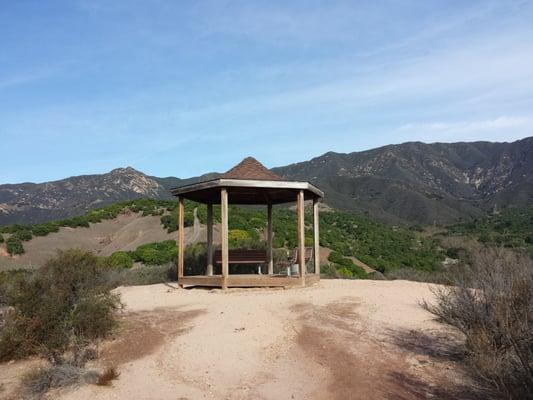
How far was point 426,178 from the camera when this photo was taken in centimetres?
10525

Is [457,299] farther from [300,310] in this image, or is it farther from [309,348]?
[300,310]

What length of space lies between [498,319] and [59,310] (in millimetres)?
5909

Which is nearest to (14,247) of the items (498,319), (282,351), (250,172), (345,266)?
(345,266)

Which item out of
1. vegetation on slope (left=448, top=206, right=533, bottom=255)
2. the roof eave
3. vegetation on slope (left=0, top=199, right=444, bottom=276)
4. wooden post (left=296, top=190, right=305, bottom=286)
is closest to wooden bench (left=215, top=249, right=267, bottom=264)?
wooden post (left=296, top=190, right=305, bottom=286)

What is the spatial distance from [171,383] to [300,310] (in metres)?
3.67

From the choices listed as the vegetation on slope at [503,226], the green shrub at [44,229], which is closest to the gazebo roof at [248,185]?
the green shrub at [44,229]

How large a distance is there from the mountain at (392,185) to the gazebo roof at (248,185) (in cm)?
4850

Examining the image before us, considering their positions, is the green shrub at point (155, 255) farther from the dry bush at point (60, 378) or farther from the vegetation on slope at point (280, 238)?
the dry bush at point (60, 378)

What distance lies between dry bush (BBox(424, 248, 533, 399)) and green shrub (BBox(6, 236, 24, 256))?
2704 cm

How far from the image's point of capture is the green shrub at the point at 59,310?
7719 millimetres

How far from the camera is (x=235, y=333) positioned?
8148mm

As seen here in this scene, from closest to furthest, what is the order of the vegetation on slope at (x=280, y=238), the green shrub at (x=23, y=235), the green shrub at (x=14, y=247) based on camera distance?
1. the vegetation on slope at (x=280, y=238)
2. the green shrub at (x=14, y=247)
3. the green shrub at (x=23, y=235)

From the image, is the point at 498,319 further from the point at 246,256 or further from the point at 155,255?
the point at 155,255

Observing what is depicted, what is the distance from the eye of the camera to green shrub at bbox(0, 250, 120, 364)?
772cm
